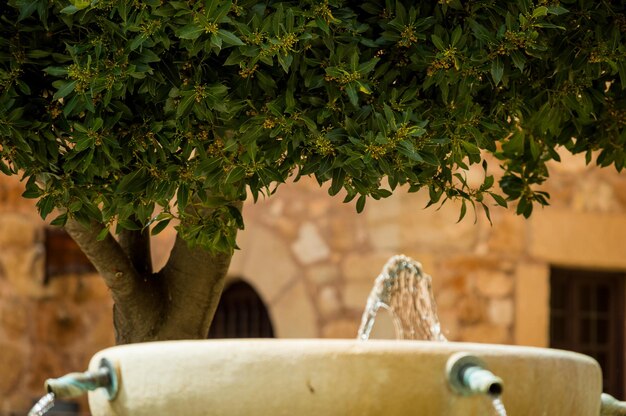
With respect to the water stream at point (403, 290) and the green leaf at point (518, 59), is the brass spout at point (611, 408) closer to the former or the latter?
the green leaf at point (518, 59)

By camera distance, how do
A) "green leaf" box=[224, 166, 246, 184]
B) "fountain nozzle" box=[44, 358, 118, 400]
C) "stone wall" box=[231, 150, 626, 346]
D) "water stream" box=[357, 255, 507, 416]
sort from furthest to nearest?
"stone wall" box=[231, 150, 626, 346] < "water stream" box=[357, 255, 507, 416] < "green leaf" box=[224, 166, 246, 184] < "fountain nozzle" box=[44, 358, 118, 400]

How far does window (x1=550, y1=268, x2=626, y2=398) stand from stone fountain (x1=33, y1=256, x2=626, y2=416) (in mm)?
5620

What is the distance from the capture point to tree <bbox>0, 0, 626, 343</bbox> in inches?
106

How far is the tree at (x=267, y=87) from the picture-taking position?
8.80 ft

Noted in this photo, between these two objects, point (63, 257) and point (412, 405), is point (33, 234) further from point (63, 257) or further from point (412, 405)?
point (412, 405)

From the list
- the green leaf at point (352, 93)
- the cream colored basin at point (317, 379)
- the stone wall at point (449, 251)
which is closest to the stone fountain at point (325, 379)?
the cream colored basin at point (317, 379)

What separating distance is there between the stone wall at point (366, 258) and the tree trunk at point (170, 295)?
3458 millimetres

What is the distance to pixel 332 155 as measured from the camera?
9.14 ft

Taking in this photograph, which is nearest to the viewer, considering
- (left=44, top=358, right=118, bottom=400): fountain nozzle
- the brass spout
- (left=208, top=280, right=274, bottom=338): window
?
(left=44, top=358, right=118, bottom=400): fountain nozzle

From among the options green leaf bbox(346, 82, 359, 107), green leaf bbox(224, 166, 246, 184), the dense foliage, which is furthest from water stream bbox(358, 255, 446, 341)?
green leaf bbox(346, 82, 359, 107)

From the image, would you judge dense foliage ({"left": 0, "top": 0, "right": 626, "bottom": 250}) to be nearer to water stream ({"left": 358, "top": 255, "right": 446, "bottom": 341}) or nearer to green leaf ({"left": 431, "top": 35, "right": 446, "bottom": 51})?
green leaf ({"left": 431, "top": 35, "right": 446, "bottom": 51})

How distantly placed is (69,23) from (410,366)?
1.05m

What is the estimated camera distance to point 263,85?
2.75 m

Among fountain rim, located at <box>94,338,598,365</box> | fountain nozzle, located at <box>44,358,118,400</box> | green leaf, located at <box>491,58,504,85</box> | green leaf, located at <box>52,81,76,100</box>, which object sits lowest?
fountain nozzle, located at <box>44,358,118,400</box>
